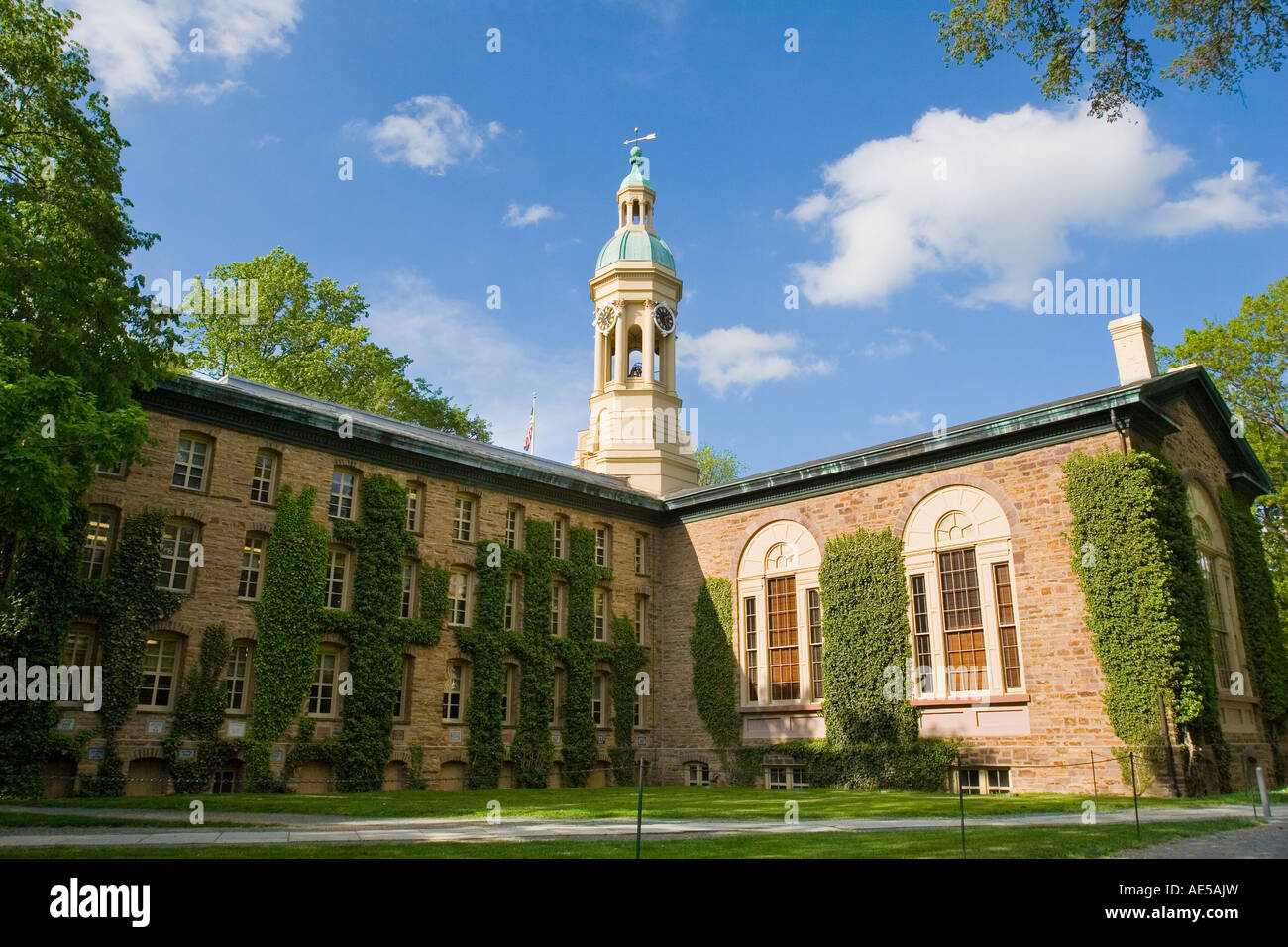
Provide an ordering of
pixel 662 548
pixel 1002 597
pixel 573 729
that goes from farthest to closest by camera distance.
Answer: pixel 662 548, pixel 573 729, pixel 1002 597

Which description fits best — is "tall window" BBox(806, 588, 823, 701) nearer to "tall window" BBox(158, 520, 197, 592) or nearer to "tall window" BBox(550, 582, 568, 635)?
"tall window" BBox(550, 582, 568, 635)

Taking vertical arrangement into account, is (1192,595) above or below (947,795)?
above

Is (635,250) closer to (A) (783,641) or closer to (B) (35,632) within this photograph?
(A) (783,641)

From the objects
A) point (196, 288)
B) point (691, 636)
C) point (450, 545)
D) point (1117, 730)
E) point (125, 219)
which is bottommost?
point (1117, 730)

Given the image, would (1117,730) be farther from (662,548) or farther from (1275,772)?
(662,548)

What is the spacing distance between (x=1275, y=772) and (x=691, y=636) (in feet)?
59.2

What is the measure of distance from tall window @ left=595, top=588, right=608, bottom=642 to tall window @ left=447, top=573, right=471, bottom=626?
17.8 feet

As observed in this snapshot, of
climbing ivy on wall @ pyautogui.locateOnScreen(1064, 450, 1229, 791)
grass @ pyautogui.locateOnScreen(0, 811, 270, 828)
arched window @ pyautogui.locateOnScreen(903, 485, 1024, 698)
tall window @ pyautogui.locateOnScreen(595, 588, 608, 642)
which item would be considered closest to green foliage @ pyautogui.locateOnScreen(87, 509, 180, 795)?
grass @ pyautogui.locateOnScreen(0, 811, 270, 828)

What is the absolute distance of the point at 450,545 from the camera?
27938 mm

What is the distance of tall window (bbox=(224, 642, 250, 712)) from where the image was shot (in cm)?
2273

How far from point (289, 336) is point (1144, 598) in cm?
3340

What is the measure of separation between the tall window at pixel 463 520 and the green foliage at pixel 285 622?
453 centimetres
